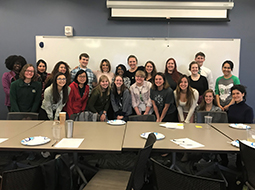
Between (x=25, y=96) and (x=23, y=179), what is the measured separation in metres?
2.34

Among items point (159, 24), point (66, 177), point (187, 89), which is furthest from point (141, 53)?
point (66, 177)

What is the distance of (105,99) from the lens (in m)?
3.30

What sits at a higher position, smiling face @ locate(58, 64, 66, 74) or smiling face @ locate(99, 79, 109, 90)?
smiling face @ locate(58, 64, 66, 74)

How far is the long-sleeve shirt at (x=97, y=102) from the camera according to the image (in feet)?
10.5

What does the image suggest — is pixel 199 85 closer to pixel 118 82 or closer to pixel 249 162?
pixel 118 82

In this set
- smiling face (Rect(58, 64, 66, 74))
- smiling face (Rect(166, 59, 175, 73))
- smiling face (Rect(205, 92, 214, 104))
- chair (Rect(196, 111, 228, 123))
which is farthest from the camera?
smiling face (Rect(166, 59, 175, 73))

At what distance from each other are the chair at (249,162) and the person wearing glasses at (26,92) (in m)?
2.87

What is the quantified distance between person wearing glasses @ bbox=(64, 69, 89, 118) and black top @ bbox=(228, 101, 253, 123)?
87.3 inches

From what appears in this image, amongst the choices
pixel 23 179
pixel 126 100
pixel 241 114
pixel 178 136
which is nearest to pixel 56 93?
pixel 126 100

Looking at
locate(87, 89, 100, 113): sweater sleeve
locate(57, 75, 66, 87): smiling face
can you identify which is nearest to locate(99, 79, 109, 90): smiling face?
locate(87, 89, 100, 113): sweater sleeve

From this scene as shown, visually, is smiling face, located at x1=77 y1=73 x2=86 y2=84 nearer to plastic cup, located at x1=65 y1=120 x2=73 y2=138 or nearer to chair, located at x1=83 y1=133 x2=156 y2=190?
plastic cup, located at x1=65 y1=120 x2=73 y2=138

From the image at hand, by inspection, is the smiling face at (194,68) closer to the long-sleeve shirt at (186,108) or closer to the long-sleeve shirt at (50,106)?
the long-sleeve shirt at (186,108)

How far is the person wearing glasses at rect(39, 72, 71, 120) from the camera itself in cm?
295

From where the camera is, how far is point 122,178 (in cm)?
175
